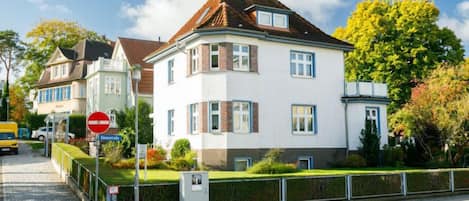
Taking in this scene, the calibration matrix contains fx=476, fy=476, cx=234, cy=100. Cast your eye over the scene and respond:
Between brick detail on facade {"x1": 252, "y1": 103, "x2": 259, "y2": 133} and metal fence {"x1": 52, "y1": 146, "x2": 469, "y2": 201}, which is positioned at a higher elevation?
brick detail on facade {"x1": 252, "y1": 103, "x2": 259, "y2": 133}

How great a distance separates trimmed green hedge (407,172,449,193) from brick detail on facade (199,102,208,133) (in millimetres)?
9882

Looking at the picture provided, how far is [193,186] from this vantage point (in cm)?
1298

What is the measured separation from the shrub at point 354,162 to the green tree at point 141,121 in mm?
12759

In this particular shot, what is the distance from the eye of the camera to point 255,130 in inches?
931

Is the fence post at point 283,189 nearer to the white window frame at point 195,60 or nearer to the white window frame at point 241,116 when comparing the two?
the white window frame at point 241,116

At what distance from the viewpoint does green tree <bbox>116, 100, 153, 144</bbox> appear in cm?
3048

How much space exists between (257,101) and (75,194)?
34.0 ft

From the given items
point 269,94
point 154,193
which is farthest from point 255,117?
point 154,193

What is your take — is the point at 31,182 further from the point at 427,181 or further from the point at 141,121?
the point at 427,181

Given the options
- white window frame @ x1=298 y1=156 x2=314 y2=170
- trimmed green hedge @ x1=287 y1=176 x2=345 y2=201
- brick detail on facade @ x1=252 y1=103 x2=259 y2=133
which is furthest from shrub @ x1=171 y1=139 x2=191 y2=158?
trimmed green hedge @ x1=287 y1=176 x2=345 y2=201

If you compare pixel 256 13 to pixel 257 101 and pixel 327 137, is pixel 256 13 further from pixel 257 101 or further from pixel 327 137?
pixel 327 137

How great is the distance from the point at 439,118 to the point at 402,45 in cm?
1077

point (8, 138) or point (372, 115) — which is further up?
point (372, 115)

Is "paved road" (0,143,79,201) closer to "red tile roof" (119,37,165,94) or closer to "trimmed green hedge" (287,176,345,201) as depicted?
"trimmed green hedge" (287,176,345,201)
